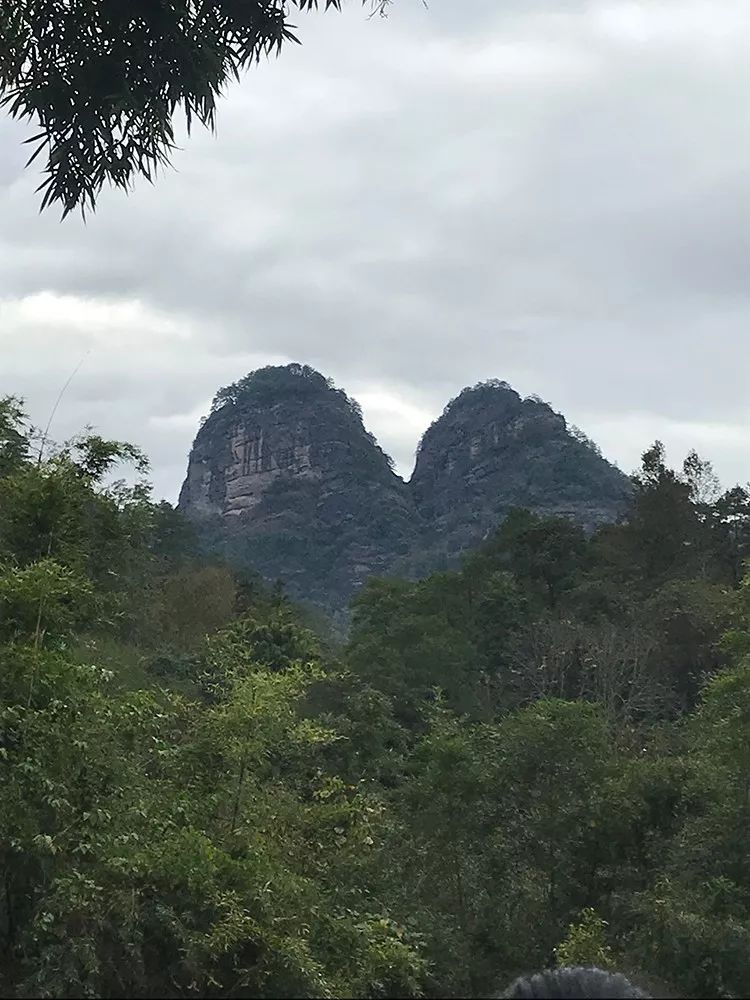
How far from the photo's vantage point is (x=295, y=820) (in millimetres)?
7270

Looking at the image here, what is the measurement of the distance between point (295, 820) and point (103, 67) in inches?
188

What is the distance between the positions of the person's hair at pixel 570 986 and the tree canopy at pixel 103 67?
12.7ft

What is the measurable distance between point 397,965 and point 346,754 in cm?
911

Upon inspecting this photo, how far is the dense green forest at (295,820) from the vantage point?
4676 millimetres

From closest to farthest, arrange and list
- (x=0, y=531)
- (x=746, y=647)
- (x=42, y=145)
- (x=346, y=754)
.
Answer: (x=42, y=145), (x=0, y=531), (x=746, y=647), (x=346, y=754)

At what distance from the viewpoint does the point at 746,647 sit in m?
10.9

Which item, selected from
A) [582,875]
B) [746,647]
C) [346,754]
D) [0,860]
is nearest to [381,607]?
[346,754]

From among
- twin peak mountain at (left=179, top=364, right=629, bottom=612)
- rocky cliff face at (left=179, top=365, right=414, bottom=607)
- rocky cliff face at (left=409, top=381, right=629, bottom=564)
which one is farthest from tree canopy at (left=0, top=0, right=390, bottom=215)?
rocky cliff face at (left=179, top=365, right=414, bottom=607)

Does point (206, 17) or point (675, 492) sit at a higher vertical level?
point (675, 492)

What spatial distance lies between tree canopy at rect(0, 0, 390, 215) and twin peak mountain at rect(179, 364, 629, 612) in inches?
2034

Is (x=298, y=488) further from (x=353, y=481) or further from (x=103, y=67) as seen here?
(x=103, y=67)

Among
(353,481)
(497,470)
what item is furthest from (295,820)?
(353,481)

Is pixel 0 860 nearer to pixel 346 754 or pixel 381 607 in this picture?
pixel 346 754

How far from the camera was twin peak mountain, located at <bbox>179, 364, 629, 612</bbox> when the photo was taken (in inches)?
2436
